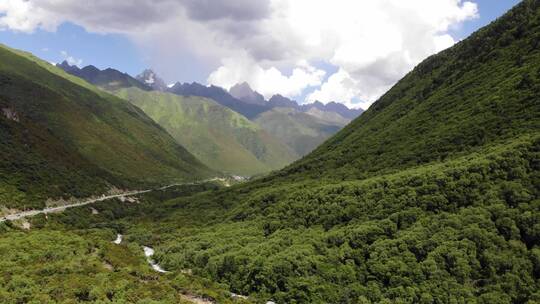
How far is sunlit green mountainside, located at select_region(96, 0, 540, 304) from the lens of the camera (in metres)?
100

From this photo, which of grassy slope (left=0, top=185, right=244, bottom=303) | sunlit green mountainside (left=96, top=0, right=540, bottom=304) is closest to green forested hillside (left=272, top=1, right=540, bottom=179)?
sunlit green mountainside (left=96, top=0, right=540, bottom=304)

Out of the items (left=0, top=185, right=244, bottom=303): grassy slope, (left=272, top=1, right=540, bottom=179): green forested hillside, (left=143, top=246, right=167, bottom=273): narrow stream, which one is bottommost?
(left=143, top=246, right=167, bottom=273): narrow stream

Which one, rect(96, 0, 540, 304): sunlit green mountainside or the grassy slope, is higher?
rect(96, 0, 540, 304): sunlit green mountainside

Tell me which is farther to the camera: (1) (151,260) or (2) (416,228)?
(1) (151,260)

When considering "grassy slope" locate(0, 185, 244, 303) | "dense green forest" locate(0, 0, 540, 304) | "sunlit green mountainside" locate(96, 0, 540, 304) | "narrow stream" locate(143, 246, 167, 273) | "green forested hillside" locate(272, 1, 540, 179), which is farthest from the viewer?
"green forested hillside" locate(272, 1, 540, 179)

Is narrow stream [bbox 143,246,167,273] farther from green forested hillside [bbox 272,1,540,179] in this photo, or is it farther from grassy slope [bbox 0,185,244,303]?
green forested hillside [bbox 272,1,540,179]

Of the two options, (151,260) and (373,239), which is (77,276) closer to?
(151,260)

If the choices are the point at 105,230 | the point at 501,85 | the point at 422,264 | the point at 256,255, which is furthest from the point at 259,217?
the point at 501,85

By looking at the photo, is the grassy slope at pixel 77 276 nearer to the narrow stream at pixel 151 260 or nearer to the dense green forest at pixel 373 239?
the dense green forest at pixel 373 239

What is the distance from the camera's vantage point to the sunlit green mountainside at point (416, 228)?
328 ft

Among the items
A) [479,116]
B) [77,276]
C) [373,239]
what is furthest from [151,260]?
[479,116]

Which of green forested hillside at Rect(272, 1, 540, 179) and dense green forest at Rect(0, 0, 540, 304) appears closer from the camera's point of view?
dense green forest at Rect(0, 0, 540, 304)

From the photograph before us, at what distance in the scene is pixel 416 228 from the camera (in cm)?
11669

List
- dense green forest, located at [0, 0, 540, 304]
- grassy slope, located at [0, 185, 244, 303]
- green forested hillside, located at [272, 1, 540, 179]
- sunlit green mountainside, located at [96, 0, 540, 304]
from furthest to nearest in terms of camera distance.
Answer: green forested hillside, located at [272, 1, 540, 179], sunlit green mountainside, located at [96, 0, 540, 304], dense green forest, located at [0, 0, 540, 304], grassy slope, located at [0, 185, 244, 303]
